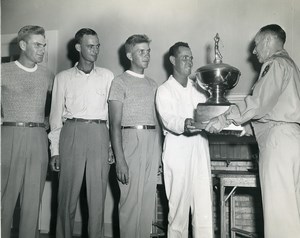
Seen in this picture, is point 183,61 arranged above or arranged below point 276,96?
above

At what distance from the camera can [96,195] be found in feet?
8.43

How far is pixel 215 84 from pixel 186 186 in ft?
2.38

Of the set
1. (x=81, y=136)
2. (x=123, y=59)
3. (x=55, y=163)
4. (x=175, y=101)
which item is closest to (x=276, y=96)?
(x=175, y=101)

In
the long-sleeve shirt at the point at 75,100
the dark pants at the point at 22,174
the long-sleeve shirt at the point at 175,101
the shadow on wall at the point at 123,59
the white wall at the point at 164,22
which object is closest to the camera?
the dark pants at the point at 22,174

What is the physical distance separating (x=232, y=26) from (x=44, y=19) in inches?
78.6

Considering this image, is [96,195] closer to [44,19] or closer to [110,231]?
[110,231]

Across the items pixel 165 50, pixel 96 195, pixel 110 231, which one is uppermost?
pixel 165 50

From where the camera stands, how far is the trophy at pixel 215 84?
2.32 metres

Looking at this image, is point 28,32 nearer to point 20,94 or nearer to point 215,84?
point 20,94

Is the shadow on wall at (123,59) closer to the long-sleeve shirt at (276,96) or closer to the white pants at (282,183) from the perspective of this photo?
the long-sleeve shirt at (276,96)

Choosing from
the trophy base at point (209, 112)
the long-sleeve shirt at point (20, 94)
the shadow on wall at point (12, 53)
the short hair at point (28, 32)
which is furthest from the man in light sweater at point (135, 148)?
the shadow on wall at point (12, 53)

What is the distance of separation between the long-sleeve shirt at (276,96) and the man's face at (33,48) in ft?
4.61

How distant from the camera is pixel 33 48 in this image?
2463 mm

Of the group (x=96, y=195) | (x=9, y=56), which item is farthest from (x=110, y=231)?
(x=9, y=56)
